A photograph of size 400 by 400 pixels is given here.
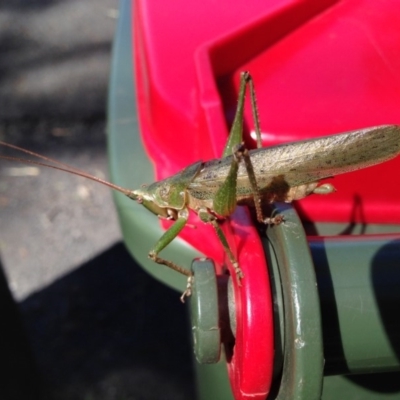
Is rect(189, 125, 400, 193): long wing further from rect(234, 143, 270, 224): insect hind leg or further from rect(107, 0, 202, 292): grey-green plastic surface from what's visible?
rect(107, 0, 202, 292): grey-green plastic surface

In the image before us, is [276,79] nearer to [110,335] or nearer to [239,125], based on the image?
[239,125]

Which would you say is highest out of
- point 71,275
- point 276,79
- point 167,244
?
point 276,79

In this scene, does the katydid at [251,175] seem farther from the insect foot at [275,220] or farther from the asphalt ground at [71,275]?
the asphalt ground at [71,275]

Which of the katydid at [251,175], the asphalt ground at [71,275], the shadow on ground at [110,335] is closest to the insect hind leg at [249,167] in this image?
the katydid at [251,175]

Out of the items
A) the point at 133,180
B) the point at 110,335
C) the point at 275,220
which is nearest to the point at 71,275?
the point at 110,335

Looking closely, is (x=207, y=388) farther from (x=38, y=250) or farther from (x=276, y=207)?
(x=38, y=250)

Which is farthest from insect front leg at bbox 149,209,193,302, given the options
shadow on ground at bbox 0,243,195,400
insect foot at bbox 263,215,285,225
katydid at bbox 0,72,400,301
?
shadow on ground at bbox 0,243,195,400
